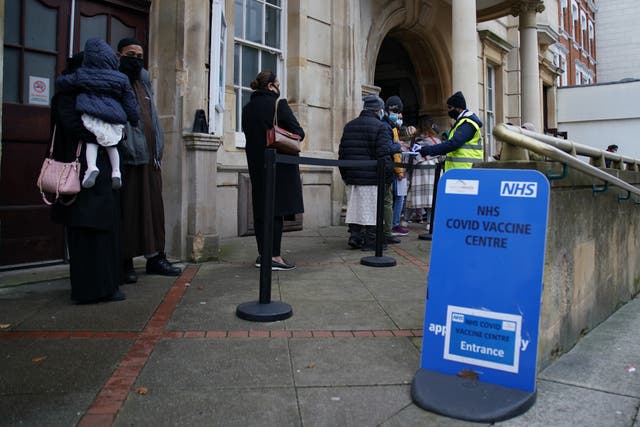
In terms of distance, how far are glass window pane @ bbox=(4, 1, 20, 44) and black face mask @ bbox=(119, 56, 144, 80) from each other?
4.60 ft

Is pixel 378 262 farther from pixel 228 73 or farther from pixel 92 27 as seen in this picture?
pixel 92 27

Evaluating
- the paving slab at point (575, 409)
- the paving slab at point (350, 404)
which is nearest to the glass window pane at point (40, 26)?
the paving slab at point (350, 404)

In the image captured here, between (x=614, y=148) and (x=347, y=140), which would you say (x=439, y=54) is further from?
(x=347, y=140)

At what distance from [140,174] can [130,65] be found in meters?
0.93

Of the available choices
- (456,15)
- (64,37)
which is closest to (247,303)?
(64,37)

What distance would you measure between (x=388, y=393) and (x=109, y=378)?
4.68ft

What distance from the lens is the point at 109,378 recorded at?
2670mm

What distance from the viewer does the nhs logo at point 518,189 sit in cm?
250

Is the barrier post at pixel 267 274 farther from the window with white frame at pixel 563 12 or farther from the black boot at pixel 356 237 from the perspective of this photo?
the window with white frame at pixel 563 12

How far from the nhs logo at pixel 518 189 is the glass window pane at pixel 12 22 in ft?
15.7

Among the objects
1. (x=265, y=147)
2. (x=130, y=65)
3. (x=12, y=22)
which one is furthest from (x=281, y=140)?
(x=12, y=22)

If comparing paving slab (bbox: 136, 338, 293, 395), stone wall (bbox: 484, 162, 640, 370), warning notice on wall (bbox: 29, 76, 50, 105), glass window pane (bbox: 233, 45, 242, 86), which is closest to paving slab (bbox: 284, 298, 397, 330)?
paving slab (bbox: 136, 338, 293, 395)

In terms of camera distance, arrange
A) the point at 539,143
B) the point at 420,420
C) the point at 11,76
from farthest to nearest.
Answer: the point at 11,76 < the point at 539,143 < the point at 420,420

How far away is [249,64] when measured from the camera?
26.7ft
